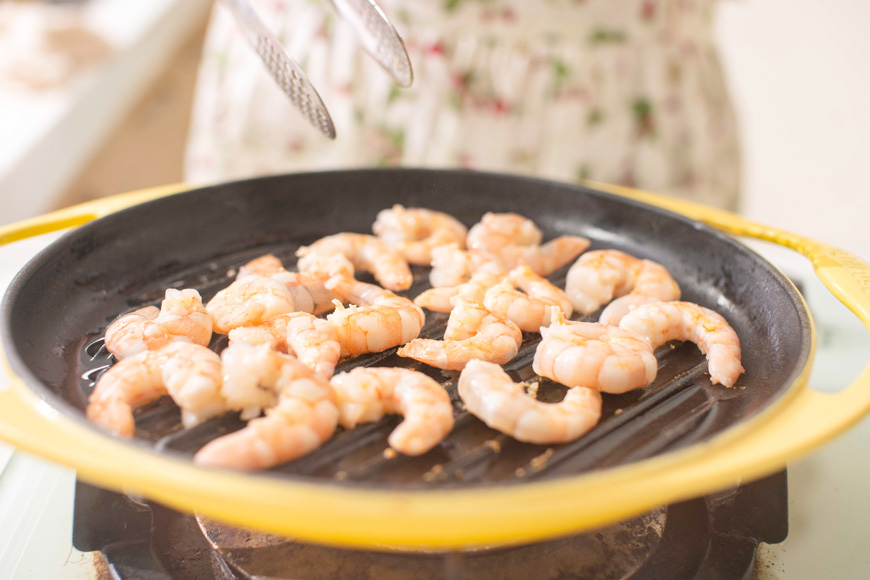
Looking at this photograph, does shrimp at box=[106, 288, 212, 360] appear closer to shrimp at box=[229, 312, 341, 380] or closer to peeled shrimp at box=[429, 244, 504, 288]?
shrimp at box=[229, 312, 341, 380]

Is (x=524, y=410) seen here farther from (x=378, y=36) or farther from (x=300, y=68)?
(x=378, y=36)

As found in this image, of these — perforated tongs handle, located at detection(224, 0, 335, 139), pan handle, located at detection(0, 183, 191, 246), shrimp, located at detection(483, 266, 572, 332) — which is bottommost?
pan handle, located at detection(0, 183, 191, 246)

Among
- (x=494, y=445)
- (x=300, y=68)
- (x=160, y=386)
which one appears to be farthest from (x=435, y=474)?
(x=300, y=68)

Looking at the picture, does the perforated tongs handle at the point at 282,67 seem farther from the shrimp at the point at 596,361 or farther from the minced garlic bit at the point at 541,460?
the minced garlic bit at the point at 541,460

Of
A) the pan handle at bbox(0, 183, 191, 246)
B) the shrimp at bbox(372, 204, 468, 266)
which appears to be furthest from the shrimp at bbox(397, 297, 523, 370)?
the pan handle at bbox(0, 183, 191, 246)

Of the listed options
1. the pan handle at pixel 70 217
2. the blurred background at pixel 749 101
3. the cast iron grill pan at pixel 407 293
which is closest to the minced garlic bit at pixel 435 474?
the cast iron grill pan at pixel 407 293

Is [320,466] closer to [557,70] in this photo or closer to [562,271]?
[562,271]
